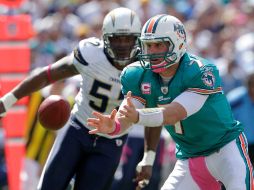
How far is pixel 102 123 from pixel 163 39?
2.46 ft

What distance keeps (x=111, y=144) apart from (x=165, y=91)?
37.7 inches

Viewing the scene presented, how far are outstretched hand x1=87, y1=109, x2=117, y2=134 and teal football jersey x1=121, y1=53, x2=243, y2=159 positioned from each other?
0.54 m

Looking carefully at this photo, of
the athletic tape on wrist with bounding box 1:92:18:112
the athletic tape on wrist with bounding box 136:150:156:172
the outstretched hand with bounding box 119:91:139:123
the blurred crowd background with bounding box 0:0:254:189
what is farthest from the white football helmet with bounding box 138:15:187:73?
the blurred crowd background with bounding box 0:0:254:189

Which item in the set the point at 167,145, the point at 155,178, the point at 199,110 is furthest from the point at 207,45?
the point at 199,110

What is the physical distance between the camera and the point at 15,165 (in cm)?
807

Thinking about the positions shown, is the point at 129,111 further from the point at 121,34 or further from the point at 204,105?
the point at 121,34

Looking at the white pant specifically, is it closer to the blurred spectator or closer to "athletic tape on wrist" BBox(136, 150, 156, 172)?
"athletic tape on wrist" BBox(136, 150, 156, 172)

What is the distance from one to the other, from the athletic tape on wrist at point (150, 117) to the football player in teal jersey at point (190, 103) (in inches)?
6.1

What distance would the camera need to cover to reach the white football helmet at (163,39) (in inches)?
196

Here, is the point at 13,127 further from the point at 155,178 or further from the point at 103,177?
the point at 103,177

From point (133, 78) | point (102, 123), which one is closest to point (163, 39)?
point (133, 78)

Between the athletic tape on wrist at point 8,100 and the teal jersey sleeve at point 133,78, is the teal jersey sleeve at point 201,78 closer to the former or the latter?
the teal jersey sleeve at point 133,78

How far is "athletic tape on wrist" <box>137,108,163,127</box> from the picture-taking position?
15.0 ft

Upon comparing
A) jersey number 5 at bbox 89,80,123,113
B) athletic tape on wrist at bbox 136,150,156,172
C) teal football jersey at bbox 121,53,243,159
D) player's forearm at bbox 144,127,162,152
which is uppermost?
teal football jersey at bbox 121,53,243,159
